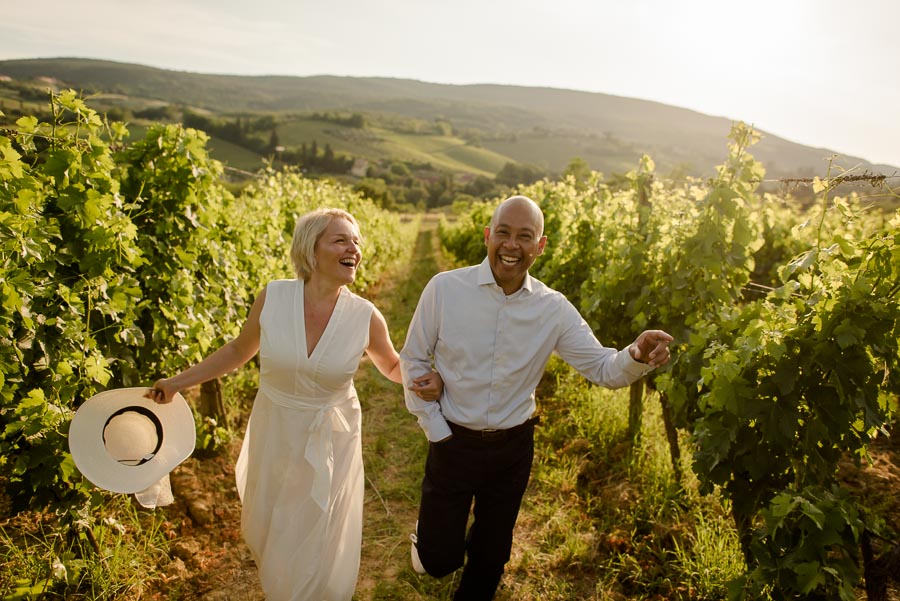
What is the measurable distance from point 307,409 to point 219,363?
1.78 feet

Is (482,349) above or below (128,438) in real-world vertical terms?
above

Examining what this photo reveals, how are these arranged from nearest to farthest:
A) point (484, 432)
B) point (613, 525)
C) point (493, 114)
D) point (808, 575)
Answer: point (808, 575) → point (484, 432) → point (613, 525) → point (493, 114)

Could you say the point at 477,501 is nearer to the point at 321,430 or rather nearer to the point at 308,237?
the point at 321,430

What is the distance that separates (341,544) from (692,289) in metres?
3.03

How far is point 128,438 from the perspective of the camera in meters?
2.69

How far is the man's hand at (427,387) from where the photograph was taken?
105 inches

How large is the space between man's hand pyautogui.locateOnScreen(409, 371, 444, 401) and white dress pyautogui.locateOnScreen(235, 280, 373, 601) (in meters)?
0.39

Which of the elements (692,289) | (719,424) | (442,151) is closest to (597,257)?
(692,289)

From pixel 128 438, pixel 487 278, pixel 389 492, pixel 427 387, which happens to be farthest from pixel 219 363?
pixel 389 492

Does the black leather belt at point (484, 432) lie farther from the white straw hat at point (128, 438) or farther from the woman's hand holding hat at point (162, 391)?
the woman's hand holding hat at point (162, 391)

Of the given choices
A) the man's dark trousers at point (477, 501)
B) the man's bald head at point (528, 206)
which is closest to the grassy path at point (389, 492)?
the man's dark trousers at point (477, 501)

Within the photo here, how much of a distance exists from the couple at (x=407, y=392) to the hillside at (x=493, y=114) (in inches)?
2076

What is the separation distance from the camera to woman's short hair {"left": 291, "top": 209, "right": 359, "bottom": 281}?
279cm

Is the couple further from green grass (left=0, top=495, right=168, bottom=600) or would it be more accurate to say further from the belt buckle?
green grass (left=0, top=495, right=168, bottom=600)
